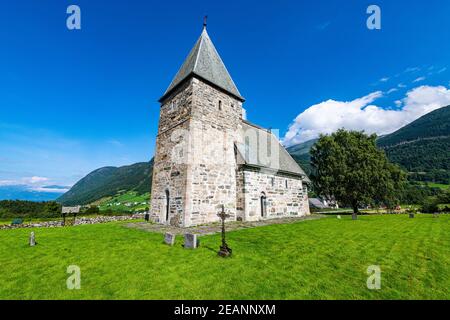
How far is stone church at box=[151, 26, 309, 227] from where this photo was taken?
49.9 feet

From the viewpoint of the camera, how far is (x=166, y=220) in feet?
53.5

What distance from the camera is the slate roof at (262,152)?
18.8 m

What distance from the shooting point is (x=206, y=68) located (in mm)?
17812

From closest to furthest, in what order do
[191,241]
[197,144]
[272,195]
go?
[191,241], [197,144], [272,195]

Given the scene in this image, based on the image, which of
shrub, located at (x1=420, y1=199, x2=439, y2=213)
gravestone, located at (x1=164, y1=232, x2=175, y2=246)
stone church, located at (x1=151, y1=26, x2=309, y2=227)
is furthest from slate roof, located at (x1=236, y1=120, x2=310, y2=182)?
shrub, located at (x1=420, y1=199, x2=439, y2=213)

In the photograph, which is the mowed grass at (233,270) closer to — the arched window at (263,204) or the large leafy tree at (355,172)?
the arched window at (263,204)

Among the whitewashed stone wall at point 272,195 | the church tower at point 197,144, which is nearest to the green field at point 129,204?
the church tower at point 197,144

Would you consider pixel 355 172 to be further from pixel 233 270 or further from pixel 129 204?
pixel 129 204

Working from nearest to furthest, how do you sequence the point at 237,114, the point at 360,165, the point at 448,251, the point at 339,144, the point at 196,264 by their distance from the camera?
the point at 196,264
the point at 448,251
the point at 237,114
the point at 360,165
the point at 339,144

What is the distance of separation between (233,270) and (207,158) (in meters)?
10.8

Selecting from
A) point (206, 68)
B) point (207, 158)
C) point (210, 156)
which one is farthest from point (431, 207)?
point (206, 68)
